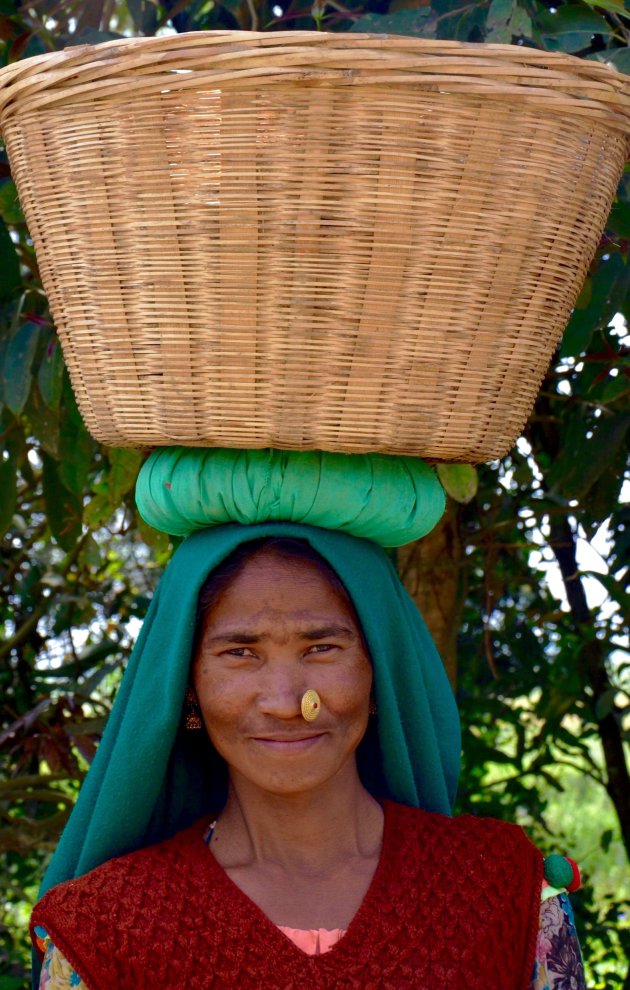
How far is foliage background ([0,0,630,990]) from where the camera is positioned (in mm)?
2389

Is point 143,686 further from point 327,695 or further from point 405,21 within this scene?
point 405,21

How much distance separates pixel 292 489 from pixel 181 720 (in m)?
0.43

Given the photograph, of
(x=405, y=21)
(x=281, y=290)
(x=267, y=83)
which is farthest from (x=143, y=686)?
(x=405, y=21)

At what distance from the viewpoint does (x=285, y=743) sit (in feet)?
6.16

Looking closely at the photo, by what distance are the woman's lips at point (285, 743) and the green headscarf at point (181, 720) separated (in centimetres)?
15

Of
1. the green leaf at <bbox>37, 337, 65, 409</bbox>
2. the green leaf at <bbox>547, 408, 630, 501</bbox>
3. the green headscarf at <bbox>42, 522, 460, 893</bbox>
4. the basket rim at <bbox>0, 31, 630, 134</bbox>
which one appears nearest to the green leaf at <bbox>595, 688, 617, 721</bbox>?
the green leaf at <bbox>547, 408, 630, 501</bbox>

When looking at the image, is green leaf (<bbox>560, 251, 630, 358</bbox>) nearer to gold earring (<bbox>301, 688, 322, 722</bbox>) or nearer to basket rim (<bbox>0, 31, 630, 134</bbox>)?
basket rim (<bbox>0, 31, 630, 134</bbox>)

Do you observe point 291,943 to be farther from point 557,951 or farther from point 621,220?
point 621,220

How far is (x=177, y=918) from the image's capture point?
6.10 feet

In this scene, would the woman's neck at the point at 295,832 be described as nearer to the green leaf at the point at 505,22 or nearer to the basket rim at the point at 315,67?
the basket rim at the point at 315,67

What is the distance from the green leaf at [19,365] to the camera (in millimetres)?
2346

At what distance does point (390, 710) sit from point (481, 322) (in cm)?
63

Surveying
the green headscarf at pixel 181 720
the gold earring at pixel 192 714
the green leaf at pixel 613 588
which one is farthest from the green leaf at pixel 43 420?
the green leaf at pixel 613 588

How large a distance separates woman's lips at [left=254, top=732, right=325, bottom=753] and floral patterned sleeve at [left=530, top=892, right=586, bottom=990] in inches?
18.0
